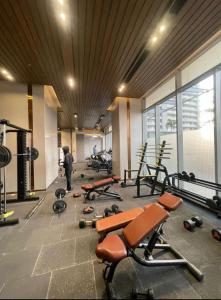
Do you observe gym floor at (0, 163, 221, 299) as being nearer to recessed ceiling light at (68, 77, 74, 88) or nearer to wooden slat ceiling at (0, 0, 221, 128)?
wooden slat ceiling at (0, 0, 221, 128)

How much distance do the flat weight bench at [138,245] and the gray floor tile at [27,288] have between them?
0.64m

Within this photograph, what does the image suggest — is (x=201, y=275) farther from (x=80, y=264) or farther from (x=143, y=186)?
(x=143, y=186)

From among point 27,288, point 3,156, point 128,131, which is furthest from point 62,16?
point 128,131

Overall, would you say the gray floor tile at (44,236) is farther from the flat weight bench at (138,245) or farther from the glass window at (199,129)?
the glass window at (199,129)

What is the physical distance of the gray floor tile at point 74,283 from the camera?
1.54 meters

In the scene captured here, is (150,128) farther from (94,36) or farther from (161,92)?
(94,36)

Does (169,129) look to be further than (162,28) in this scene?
Yes

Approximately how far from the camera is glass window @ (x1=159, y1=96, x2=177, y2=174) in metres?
4.89

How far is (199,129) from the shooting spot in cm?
389

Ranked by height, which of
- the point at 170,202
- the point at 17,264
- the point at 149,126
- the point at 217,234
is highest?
the point at 149,126

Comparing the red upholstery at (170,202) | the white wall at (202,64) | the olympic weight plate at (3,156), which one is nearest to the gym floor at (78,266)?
the red upholstery at (170,202)

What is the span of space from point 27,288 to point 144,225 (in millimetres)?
1390

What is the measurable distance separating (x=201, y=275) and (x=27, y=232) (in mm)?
2628

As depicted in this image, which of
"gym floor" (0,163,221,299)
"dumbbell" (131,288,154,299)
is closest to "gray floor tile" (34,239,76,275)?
"gym floor" (0,163,221,299)
